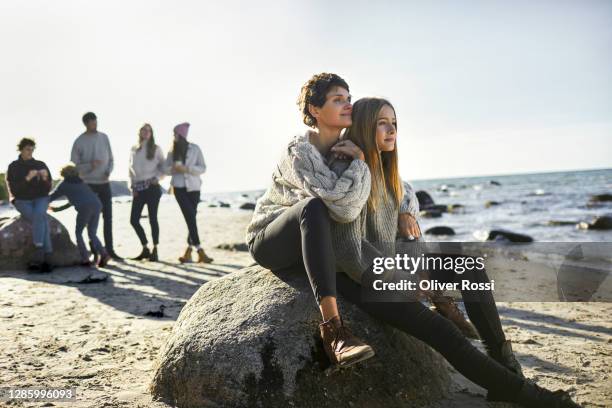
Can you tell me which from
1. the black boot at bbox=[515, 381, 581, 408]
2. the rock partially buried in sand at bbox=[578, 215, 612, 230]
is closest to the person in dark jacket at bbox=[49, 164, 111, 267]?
the black boot at bbox=[515, 381, 581, 408]

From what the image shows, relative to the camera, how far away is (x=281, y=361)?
9.48ft

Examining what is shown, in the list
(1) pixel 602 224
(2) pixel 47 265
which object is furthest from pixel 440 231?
(2) pixel 47 265

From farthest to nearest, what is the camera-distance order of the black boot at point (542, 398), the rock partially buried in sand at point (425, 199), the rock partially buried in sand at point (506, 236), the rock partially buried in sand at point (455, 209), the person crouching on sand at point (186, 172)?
the rock partially buried in sand at point (425, 199)
the rock partially buried in sand at point (455, 209)
the rock partially buried in sand at point (506, 236)
the person crouching on sand at point (186, 172)
the black boot at point (542, 398)

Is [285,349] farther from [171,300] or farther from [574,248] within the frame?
[574,248]

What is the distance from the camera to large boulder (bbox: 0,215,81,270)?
7.84m

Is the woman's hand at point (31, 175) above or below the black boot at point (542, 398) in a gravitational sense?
above

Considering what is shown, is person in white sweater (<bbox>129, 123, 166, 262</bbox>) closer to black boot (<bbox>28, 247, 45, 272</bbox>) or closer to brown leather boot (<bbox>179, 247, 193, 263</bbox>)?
brown leather boot (<bbox>179, 247, 193, 263</bbox>)

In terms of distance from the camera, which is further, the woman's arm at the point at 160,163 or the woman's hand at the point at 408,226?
the woman's arm at the point at 160,163

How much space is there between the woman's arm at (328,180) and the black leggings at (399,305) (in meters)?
0.08

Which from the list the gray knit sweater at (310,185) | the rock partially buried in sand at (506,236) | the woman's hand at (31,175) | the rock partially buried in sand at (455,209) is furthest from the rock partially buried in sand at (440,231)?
the gray knit sweater at (310,185)

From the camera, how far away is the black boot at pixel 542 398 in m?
2.66

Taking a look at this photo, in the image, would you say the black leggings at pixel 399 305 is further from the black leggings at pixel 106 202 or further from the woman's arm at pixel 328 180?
the black leggings at pixel 106 202

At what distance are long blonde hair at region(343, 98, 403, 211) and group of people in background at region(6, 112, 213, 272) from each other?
5.48 meters

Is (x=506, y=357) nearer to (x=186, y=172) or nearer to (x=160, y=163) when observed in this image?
(x=186, y=172)
